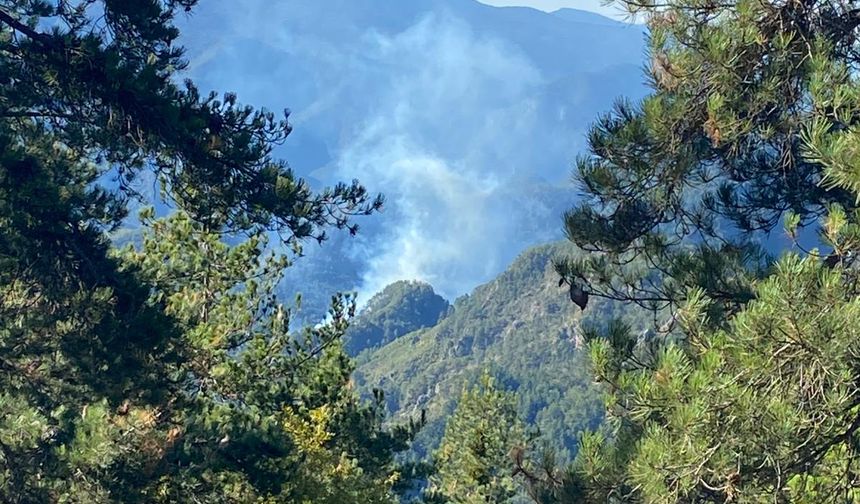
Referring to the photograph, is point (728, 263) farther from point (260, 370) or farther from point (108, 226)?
point (260, 370)

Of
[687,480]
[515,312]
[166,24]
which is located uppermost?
[515,312]

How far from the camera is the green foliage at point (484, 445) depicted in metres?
17.1

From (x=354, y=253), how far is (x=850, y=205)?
181 metres

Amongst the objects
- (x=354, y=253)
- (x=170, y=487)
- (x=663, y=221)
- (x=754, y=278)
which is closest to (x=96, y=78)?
(x=170, y=487)

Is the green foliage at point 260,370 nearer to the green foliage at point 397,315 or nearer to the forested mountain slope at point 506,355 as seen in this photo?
the forested mountain slope at point 506,355

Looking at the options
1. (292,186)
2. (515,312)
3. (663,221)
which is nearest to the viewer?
(663,221)

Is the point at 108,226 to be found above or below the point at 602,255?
above

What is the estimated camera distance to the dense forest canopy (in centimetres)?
330

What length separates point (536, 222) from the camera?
640 feet

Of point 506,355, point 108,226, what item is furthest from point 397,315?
point 108,226

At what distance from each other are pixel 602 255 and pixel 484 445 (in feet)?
41.5

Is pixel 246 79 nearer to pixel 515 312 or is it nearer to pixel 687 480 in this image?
pixel 515 312

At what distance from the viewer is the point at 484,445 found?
17125 mm

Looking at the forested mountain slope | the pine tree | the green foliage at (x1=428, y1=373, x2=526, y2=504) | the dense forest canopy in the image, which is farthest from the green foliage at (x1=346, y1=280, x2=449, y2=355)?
the pine tree
